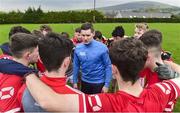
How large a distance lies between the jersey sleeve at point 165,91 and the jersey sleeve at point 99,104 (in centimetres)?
38

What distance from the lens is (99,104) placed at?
10.0ft

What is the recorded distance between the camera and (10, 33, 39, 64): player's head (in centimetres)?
425

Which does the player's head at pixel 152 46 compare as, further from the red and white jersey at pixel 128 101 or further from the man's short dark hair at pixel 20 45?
the man's short dark hair at pixel 20 45

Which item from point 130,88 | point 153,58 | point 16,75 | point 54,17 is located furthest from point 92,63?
point 54,17

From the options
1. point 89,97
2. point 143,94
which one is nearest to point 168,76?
point 143,94

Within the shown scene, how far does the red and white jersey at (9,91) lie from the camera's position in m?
4.14

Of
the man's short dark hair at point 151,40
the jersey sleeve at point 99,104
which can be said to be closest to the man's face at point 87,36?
the man's short dark hair at point 151,40

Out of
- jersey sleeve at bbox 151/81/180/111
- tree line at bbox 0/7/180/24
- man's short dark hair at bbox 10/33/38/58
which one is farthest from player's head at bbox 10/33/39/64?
tree line at bbox 0/7/180/24

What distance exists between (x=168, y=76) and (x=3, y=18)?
85918 millimetres

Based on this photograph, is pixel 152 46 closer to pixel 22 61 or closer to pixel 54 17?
pixel 22 61

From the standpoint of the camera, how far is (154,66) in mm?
3811

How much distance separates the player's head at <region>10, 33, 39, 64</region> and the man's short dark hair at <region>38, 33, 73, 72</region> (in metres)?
0.97

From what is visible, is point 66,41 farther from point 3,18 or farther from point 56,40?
point 3,18

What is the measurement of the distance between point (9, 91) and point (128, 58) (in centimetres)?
159
